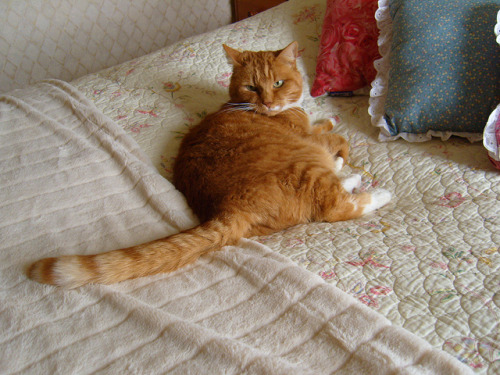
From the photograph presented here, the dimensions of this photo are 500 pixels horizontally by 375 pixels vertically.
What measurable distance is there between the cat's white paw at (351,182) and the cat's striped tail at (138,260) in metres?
0.46

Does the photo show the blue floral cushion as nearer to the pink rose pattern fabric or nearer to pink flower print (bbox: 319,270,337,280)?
the pink rose pattern fabric

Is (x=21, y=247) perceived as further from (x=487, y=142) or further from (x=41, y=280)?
(x=487, y=142)

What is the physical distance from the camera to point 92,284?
3.10 feet

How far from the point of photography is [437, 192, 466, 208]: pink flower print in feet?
4.02

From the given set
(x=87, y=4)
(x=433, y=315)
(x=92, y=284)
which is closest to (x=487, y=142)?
(x=433, y=315)

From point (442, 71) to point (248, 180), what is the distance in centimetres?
86

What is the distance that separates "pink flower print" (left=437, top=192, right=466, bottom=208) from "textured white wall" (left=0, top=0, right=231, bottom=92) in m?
2.37

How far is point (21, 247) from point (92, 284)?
263mm

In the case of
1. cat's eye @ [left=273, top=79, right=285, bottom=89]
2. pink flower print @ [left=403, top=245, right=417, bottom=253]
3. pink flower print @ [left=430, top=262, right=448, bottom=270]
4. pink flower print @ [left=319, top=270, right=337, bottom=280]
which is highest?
cat's eye @ [left=273, top=79, right=285, bottom=89]

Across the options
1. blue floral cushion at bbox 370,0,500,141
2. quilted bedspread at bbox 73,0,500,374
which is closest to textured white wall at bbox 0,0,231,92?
quilted bedspread at bbox 73,0,500,374

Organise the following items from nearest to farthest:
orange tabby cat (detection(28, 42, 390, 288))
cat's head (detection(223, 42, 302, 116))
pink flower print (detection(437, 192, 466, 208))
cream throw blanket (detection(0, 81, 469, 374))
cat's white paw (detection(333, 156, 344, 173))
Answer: cream throw blanket (detection(0, 81, 469, 374))
orange tabby cat (detection(28, 42, 390, 288))
pink flower print (detection(437, 192, 466, 208))
cat's white paw (detection(333, 156, 344, 173))
cat's head (detection(223, 42, 302, 116))

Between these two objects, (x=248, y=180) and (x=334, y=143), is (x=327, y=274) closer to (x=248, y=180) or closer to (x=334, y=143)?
(x=248, y=180)

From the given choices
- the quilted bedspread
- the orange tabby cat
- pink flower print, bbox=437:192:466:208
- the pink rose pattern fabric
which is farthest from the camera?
the pink rose pattern fabric

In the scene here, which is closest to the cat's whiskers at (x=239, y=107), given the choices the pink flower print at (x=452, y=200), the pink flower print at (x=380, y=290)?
the pink flower print at (x=452, y=200)
